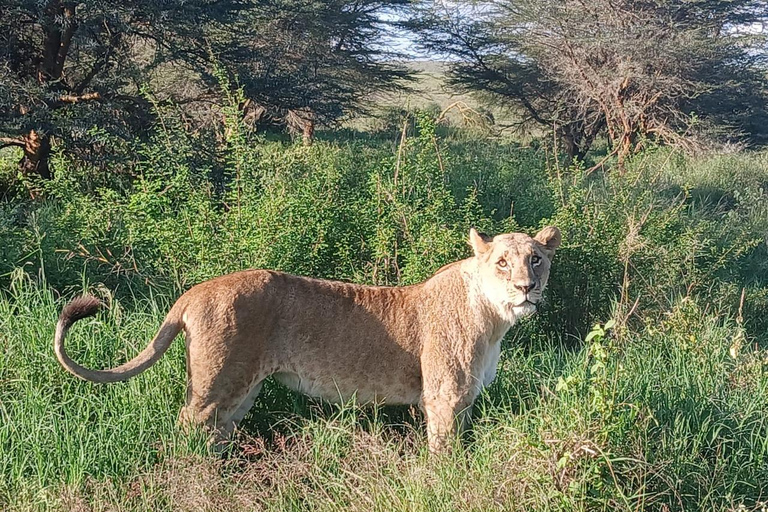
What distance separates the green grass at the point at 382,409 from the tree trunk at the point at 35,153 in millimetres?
1443

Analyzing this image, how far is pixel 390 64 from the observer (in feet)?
63.0

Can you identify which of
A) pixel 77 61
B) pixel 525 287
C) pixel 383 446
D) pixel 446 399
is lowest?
pixel 383 446

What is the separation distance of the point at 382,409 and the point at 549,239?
1154mm

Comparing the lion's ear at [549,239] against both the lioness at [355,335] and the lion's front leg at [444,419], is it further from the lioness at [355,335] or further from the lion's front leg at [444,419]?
the lion's front leg at [444,419]

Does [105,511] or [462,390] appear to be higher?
[462,390]

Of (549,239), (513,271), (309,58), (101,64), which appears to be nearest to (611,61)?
(309,58)

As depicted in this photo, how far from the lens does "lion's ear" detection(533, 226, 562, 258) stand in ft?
13.0

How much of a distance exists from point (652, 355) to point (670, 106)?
10847 millimetres

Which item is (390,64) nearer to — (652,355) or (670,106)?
(670,106)

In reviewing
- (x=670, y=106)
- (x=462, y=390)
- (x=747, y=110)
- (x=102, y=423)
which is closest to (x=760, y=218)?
(x=670, y=106)

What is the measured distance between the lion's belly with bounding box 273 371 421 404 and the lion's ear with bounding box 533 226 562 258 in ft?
2.84

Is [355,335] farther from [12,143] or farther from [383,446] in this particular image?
[12,143]

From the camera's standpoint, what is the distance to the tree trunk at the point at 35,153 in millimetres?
8852

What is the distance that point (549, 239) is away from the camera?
13.1 ft
